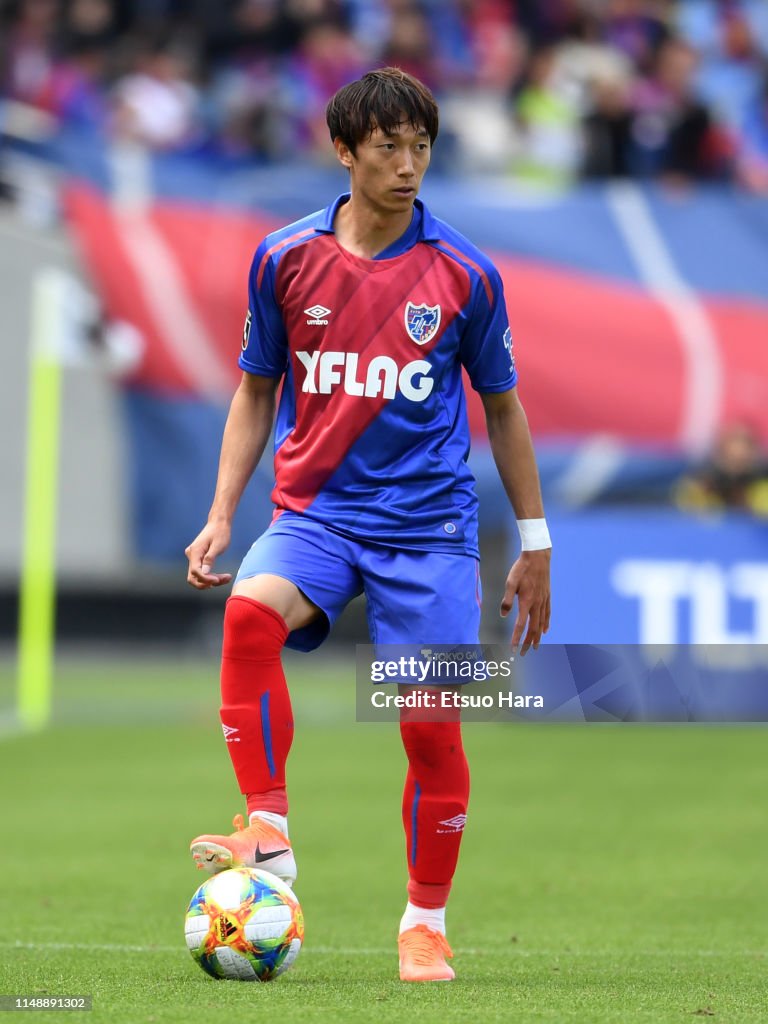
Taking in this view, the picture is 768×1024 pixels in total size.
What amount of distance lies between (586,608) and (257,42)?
8.81 meters

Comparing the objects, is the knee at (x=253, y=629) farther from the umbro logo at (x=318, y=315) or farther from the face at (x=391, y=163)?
the face at (x=391, y=163)

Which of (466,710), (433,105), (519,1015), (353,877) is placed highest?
(433,105)

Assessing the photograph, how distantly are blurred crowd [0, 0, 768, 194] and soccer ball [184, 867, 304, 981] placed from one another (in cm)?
1259

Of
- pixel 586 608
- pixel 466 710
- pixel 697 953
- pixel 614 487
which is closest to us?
pixel 466 710

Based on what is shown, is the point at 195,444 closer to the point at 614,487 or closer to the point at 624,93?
the point at 614,487

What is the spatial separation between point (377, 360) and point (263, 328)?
0.32m

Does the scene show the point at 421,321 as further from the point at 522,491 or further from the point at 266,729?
the point at 266,729

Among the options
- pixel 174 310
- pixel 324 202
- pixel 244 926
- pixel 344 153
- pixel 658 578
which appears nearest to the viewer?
pixel 244 926

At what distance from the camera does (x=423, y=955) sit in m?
4.73

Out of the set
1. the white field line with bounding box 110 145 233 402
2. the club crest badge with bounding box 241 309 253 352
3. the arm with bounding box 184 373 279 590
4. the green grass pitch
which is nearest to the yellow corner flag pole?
the green grass pitch

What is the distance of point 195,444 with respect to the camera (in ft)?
51.3

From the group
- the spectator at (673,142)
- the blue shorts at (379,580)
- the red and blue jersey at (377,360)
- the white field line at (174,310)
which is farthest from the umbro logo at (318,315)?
the spectator at (673,142)

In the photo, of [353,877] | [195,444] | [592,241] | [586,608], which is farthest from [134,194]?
[353,877]

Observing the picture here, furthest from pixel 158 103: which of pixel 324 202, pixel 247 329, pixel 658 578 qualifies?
pixel 247 329
